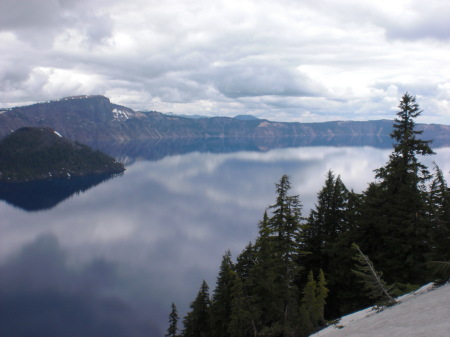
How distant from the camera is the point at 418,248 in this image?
69.3 ft

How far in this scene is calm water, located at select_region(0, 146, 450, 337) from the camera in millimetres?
52688

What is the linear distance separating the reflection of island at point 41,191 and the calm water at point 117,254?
5250 millimetres

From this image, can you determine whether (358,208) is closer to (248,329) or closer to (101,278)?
(248,329)

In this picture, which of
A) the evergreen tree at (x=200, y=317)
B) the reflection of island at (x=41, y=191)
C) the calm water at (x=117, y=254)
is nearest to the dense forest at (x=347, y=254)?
the evergreen tree at (x=200, y=317)

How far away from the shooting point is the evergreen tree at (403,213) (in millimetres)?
20781

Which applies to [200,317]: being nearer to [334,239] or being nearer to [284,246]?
[284,246]

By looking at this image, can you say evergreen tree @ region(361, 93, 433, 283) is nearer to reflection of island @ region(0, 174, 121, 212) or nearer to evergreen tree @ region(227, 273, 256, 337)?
evergreen tree @ region(227, 273, 256, 337)

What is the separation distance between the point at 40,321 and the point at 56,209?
81003 millimetres

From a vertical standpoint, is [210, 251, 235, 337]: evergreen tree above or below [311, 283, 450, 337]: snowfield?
below

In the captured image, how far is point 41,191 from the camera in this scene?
165m

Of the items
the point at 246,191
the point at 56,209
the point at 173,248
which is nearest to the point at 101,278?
the point at 173,248

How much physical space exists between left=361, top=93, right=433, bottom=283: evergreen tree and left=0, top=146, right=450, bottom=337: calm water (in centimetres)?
3901

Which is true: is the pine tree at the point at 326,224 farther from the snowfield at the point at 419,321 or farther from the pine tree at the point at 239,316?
the snowfield at the point at 419,321

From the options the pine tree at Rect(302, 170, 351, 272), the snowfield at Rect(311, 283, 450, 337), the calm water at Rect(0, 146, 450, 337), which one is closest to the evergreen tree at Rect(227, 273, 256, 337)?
the pine tree at Rect(302, 170, 351, 272)
